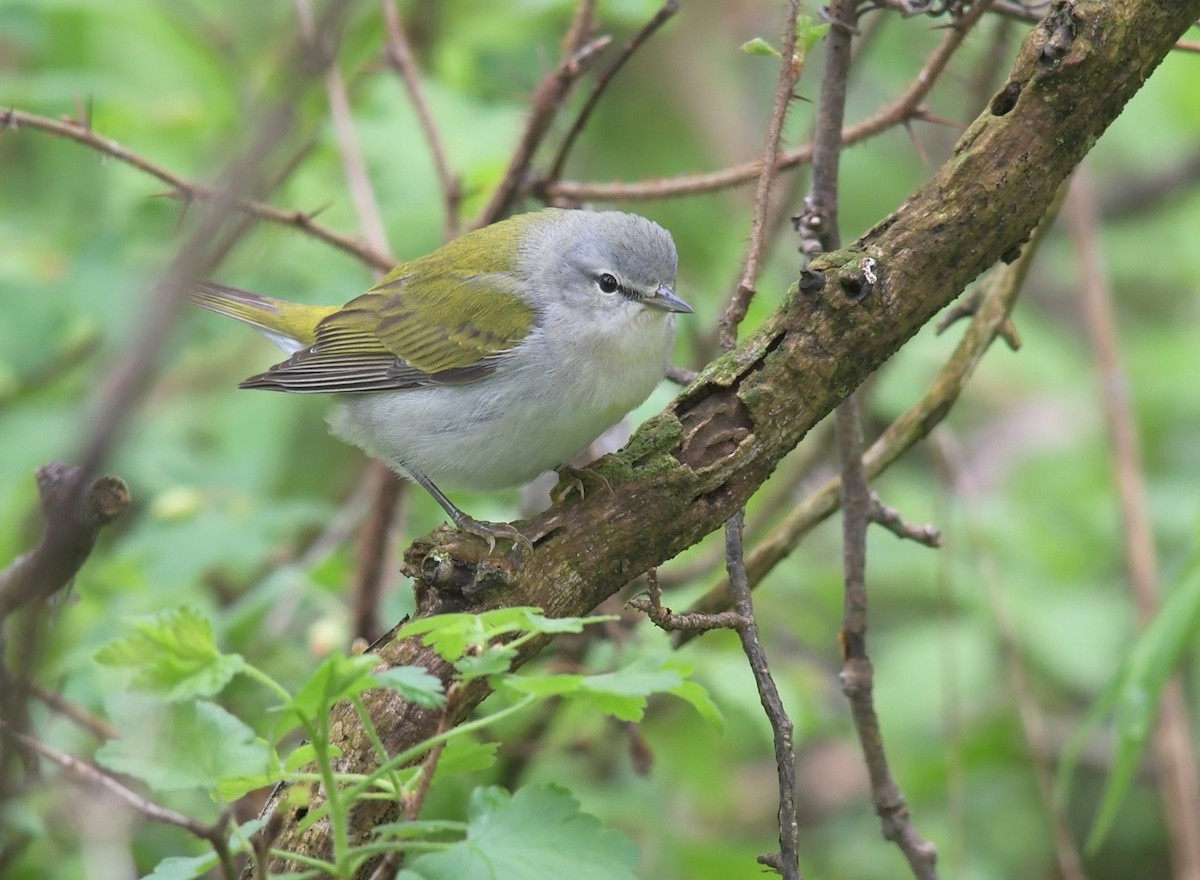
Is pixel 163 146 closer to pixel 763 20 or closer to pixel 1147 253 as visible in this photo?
pixel 763 20

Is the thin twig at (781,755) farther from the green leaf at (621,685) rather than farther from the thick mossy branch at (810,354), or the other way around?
the green leaf at (621,685)

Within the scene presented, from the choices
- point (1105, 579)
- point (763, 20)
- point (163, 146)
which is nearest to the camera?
point (163, 146)

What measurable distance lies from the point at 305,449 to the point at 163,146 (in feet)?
6.27

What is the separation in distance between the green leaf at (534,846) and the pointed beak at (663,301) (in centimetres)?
201

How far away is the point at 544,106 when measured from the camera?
337 cm

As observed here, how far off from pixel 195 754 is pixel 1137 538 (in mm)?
3575

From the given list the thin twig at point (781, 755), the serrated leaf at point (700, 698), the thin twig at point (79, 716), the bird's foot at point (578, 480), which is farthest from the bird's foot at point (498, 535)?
the thin twig at point (79, 716)

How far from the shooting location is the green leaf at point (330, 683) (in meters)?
1.49

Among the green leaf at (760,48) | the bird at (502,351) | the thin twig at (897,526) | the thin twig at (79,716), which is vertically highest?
the green leaf at (760,48)

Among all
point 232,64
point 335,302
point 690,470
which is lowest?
point 690,470

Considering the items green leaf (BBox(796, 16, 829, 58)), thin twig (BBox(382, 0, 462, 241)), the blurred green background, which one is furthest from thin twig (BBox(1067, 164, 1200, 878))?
green leaf (BBox(796, 16, 829, 58))

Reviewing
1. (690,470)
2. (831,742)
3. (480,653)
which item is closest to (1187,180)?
(831,742)

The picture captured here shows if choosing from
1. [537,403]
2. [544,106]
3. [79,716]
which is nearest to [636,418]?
[537,403]

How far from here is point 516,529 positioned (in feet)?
7.48
